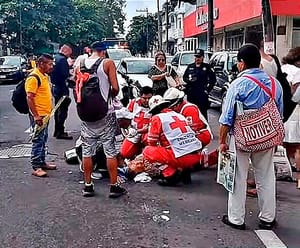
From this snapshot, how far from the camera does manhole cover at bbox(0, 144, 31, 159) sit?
361 inches

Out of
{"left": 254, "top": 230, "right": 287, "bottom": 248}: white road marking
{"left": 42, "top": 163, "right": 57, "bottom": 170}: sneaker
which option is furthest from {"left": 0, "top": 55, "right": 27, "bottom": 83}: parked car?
{"left": 254, "top": 230, "right": 287, "bottom": 248}: white road marking

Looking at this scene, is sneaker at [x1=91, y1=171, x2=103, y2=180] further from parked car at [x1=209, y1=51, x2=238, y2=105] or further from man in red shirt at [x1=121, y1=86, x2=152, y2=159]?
parked car at [x1=209, y1=51, x2=238, y2=105]

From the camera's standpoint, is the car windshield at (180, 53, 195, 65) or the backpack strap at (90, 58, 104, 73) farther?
the car windshield at (180, 53, 195, 65)

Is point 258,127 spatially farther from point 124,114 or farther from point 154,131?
→ point 124,114

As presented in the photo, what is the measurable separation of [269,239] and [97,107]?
2.54m

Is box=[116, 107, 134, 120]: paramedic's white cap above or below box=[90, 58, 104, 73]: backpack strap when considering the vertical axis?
below

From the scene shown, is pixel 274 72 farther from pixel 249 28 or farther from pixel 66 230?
pixel 249 28

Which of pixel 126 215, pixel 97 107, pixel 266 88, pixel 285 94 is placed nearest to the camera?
pixel 266 88

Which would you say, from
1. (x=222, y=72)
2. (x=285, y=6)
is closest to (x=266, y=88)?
(x=222, y=72)

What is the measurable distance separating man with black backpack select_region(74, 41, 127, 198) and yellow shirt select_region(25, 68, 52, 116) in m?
0.98

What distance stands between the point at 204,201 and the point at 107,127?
4.89 feet

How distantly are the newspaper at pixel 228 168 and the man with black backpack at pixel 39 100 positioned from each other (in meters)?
2.93

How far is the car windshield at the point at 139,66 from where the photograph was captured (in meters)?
17.2

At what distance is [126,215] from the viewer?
5824mm
